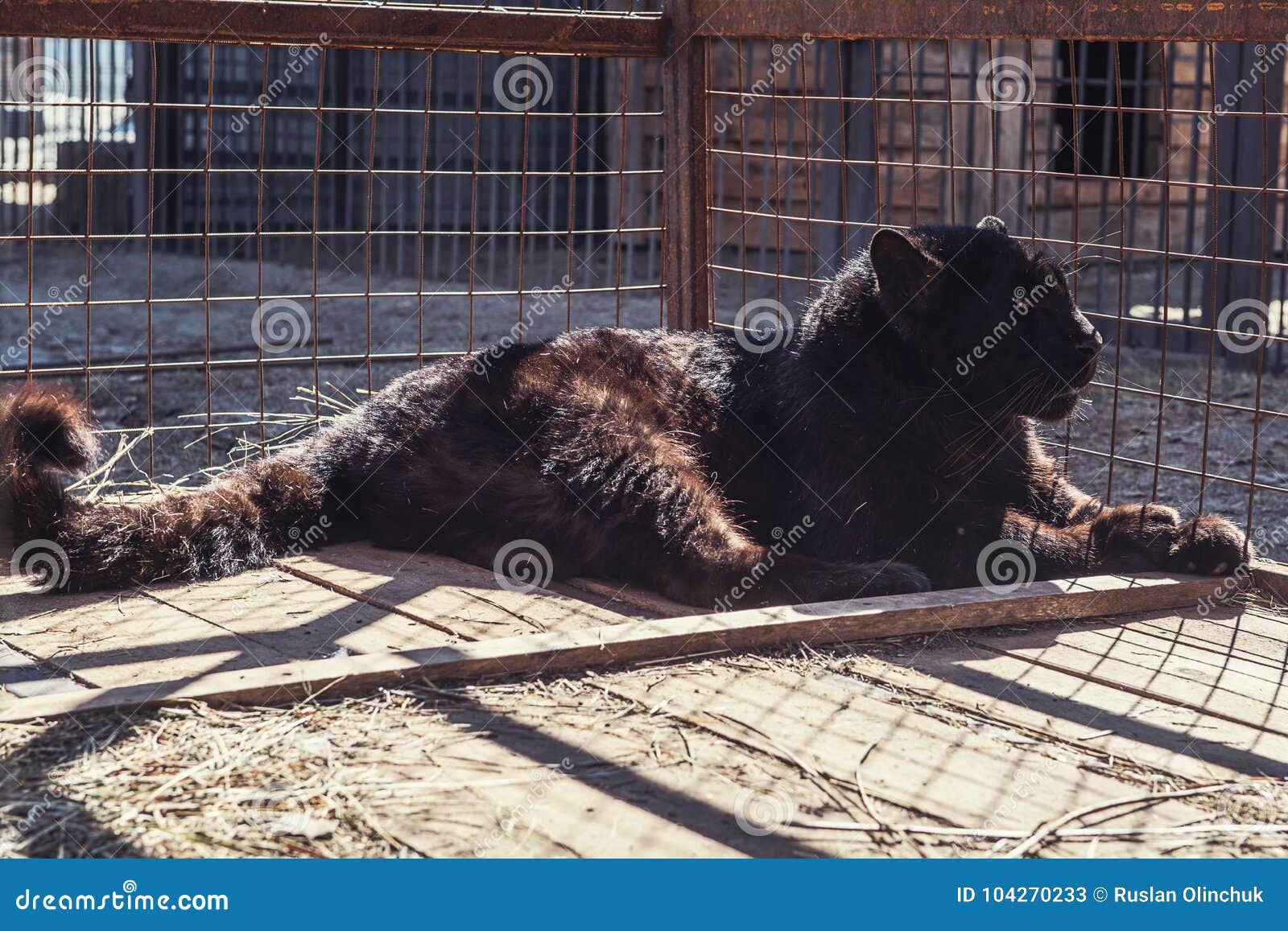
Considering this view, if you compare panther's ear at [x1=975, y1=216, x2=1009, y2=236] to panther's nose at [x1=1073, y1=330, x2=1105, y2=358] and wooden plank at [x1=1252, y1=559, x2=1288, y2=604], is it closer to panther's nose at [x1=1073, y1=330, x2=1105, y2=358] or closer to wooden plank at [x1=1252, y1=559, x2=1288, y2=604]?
panther's nose at [x1=1073, y1=330, x2=1105, y2=358]

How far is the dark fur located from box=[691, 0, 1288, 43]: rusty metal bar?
0.54 metres

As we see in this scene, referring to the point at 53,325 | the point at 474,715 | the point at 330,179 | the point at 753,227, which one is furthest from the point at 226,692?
the point at 330,179

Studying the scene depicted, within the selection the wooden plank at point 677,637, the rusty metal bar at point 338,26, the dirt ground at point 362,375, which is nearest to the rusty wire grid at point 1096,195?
the dirt ground at point 362,375

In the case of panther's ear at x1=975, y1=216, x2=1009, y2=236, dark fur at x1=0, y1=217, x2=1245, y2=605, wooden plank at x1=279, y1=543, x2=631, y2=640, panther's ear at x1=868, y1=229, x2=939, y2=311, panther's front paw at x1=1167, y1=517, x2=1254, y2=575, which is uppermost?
panther's ear at x1=975, y1=216, x2=1009, y2=236

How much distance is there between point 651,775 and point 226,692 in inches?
31.8

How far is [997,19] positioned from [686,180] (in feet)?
4.26

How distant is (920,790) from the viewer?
2.22 m

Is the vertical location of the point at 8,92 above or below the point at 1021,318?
above

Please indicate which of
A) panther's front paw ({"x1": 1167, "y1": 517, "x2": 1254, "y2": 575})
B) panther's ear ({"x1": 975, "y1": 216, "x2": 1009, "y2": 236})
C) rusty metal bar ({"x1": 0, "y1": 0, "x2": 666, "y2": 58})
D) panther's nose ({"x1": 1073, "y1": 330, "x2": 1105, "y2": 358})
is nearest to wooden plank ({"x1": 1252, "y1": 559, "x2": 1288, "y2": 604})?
panther's front paw ({"x1": 1167, "y1": 517, "x2": 1254, "y2": 575})

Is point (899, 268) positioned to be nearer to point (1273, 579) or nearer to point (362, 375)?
point (1273, 579)

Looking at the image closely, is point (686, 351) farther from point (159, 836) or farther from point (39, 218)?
point (39, 218)

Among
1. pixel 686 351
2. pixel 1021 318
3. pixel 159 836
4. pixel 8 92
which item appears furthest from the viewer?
pixel 8 92

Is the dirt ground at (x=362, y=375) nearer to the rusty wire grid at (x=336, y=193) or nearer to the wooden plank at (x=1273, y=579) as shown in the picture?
the rusty wire grid at (x=336, y=193)

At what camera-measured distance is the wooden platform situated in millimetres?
2154
